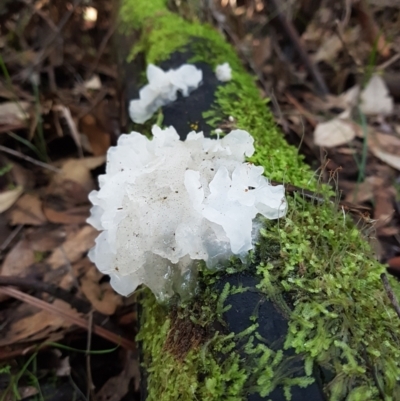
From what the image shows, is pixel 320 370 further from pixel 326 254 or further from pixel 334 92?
pixel 334 92

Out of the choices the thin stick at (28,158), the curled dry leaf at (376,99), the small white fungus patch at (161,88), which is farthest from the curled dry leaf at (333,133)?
the thin stick at (28,158)

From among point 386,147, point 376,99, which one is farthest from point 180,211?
point 376,99

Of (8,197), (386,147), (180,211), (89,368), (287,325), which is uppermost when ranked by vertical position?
(180,211)

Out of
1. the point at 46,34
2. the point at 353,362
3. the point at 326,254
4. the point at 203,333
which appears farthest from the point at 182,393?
the point at 46,34

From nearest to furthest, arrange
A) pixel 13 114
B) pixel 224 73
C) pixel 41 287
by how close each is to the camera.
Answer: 1. pixel 41 287
2. pixel 224 73
3. pixel 13 114

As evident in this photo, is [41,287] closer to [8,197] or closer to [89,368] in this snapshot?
[89,368]

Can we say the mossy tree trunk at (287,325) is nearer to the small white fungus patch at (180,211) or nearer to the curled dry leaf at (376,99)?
the small white fungus patch at (180,211)

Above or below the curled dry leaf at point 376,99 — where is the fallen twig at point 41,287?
below
